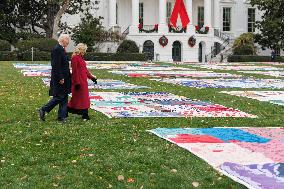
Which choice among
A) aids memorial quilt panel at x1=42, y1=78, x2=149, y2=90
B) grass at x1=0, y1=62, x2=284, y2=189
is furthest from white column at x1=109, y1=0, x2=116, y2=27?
grass at x1=0, y1=62, x2=284, y2=189

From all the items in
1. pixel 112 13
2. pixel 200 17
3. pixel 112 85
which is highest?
pixel 112 13

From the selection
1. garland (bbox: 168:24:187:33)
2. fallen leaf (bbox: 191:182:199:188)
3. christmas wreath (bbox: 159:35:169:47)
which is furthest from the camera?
garland (bbox: 168:24:187:33)

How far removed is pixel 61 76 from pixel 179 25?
47453 millimetres

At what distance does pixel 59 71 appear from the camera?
11.0 m

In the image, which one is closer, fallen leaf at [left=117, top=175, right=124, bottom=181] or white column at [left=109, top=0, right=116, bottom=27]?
fallen leaf at [left=117, top=175, right=124, bottom=181]

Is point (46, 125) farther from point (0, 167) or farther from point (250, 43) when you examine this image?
point (250, 43)

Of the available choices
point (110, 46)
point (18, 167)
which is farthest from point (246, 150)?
point (110, 46)

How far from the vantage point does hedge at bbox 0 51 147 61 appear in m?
45.2

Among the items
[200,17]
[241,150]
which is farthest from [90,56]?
[241,150]

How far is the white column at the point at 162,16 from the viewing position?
56.2m

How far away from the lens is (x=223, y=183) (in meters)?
6.91

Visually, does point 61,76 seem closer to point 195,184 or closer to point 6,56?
point 195,184

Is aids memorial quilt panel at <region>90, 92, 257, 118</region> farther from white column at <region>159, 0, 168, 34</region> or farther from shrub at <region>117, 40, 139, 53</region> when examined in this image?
white column at <region>159, 0, 168, 34</region>

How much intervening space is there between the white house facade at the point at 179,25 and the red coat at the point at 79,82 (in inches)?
1668
